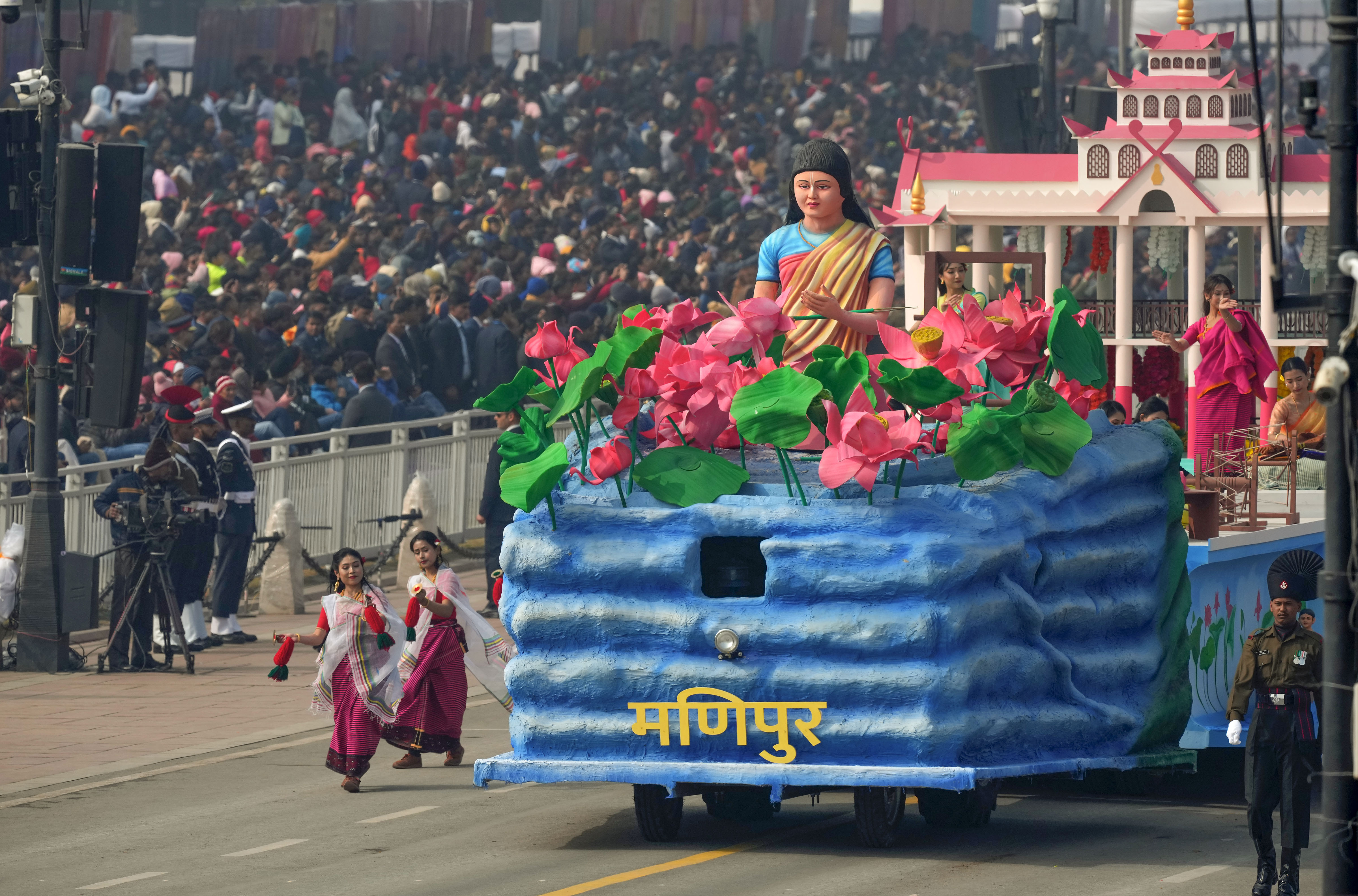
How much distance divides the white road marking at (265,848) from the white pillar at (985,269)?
21.8 ft

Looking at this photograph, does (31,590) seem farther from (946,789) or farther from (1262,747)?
(1262,747)

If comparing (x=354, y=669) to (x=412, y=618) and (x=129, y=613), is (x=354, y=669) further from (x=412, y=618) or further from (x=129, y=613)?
(x=129, y=613)

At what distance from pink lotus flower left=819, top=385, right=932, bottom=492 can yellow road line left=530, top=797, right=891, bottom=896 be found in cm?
193

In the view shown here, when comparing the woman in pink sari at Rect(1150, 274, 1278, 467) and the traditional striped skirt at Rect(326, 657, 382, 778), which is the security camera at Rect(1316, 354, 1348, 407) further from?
the traditional striped skirt at Rect(326, 657, 382, 778)

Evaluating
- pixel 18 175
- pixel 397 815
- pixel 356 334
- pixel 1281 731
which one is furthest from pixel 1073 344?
pixel 356 334

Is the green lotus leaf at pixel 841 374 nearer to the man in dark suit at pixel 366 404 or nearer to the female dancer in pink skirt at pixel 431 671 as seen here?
the female dancer in pink skirt at pixel 431 671

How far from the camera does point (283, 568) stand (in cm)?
2059

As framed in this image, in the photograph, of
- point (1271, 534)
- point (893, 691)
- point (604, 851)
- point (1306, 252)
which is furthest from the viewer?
point (1306, 252)

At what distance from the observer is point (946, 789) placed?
11.4m

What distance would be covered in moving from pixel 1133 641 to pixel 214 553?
9295 mm

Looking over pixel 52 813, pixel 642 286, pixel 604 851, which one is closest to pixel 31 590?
pixel 52 813

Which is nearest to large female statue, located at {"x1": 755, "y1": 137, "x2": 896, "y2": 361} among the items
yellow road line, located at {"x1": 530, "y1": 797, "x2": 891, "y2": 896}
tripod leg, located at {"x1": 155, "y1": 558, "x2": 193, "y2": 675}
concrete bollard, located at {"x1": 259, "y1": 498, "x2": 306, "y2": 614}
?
yellow road line, located at {"x1": 530, "y1": 797, "x2": 891, "y2": 896}

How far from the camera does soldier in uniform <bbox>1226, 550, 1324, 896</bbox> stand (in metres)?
10.7

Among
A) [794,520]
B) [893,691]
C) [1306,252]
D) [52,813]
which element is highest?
[1306,252]
